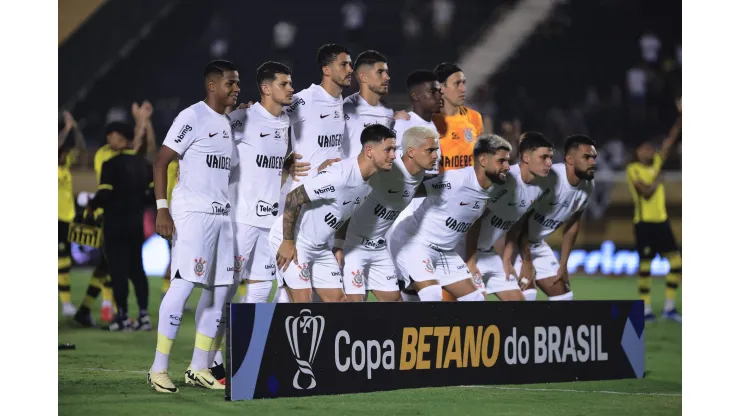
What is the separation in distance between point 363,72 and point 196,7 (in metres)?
13.5

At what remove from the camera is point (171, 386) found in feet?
20.9

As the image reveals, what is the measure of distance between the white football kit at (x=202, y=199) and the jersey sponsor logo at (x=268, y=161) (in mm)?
434

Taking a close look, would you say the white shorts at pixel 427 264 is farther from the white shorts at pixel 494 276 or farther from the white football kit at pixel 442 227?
the white shorts at pixel 494 276

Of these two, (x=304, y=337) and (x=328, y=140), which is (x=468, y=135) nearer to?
(x=328, y=140)

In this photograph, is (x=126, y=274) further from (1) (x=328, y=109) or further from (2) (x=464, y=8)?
(2) (x=464, y=8)

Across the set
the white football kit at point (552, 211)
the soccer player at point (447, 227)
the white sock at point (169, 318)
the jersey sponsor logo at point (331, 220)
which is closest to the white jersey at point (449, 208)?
the soccer player at point (447, 227)

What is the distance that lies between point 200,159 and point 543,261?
328 centimetres

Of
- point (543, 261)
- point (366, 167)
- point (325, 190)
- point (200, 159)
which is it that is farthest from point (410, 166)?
point (543, 261)

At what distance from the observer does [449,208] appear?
779 cm

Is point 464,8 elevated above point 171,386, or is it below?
above

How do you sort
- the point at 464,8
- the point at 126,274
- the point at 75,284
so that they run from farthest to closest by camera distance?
the point at 464,8
the point at 75,284
the point at 126,274

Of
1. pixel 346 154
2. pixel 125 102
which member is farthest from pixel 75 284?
pixel 346 154

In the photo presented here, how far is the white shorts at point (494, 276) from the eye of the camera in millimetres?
8312

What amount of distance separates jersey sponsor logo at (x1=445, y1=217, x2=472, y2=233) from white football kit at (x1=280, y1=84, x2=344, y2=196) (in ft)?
3.13
